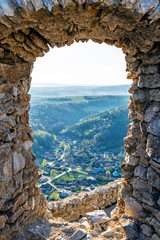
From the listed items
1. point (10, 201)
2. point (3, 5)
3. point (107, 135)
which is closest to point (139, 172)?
point (10, 201)

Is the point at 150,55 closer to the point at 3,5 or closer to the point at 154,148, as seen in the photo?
the point at 154,148

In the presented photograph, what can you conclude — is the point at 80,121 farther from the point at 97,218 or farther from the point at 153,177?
the point at 153,177

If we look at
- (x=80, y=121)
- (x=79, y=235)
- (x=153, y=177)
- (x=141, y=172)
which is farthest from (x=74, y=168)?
(x=80, y=121)

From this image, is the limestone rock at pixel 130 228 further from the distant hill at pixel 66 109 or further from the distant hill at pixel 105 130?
the distant hill at pixel 66 109

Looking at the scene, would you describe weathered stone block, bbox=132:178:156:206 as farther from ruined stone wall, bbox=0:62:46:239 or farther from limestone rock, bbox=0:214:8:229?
limestone rock, bbox=0:214:8:229

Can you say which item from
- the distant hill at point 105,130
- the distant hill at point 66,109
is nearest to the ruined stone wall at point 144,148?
the distant hill at point 105,130

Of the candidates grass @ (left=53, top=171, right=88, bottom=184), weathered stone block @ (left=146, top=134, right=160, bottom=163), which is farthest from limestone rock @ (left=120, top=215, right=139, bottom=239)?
grass @ (left=53, top=171, right=88, bottom=184)
